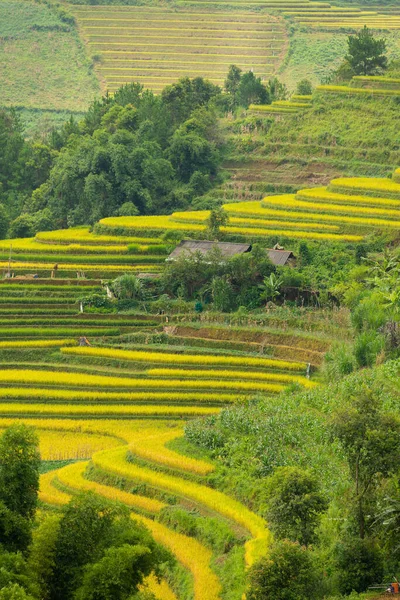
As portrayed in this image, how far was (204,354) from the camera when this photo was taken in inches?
1502

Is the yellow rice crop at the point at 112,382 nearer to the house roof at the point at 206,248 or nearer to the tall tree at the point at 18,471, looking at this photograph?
the house roof at the point at 206,248

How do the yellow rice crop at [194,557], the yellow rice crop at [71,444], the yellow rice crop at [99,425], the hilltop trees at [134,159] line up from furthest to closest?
the hilltop trees at [134,159], the yellow rice crop at [99,425], the yellow rice crop at [71,444], the yellow rice crop at [194,557]

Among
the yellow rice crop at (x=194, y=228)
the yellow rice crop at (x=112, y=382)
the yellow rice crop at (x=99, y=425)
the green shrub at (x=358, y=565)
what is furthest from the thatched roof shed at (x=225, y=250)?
the green shrub at (x=358, y=565)

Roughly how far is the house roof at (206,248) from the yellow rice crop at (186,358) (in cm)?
589

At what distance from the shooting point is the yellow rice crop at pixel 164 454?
2803 centimetres

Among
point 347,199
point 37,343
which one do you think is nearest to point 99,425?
point 37,343

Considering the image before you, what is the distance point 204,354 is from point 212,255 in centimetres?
521

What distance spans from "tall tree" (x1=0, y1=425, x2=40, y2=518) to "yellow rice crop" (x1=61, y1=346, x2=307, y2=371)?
15.8 meters

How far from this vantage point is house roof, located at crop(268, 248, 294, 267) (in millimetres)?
42566

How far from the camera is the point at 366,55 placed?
57.2m

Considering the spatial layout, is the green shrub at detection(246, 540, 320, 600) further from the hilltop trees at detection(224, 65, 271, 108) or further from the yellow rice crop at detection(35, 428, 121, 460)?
the hilltop trees at detection(224, 65, 271, 108)

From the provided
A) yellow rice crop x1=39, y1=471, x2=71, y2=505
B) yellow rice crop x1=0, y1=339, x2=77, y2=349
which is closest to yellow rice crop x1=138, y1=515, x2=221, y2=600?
yellow rice crop x1=39, y1=471, x2=71, y2=505

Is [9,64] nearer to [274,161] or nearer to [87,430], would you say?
[274,161]

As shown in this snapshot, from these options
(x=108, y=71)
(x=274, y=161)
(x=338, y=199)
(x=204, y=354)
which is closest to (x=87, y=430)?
(x=204, y=354)
